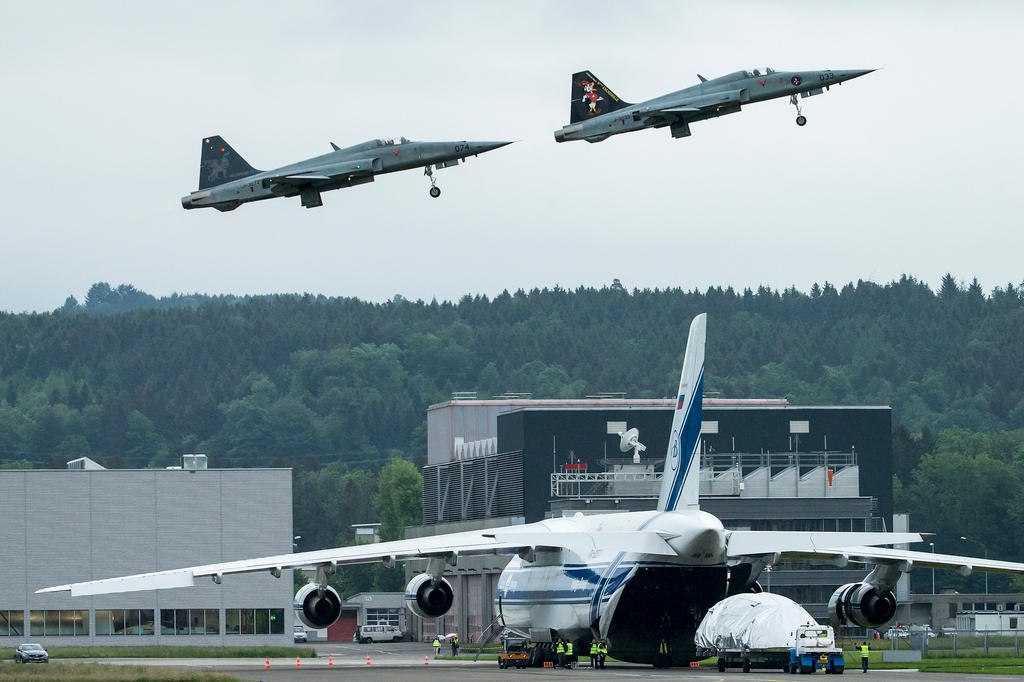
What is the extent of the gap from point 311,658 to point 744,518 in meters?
31.9

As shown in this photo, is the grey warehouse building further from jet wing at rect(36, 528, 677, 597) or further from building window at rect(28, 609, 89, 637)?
jet wing at rect(36, 528, 677, 597)

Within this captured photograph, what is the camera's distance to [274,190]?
2271 inches

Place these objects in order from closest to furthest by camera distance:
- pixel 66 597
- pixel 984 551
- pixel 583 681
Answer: pixel 583 681 → pixel 66 597 → pixel 984 551

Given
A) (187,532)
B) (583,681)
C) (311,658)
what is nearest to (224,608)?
(187,532)

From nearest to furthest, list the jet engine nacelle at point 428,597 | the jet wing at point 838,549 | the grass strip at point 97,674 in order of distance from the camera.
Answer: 1. the grass strip at point 97,674
2. the jet wing at point 838,549
3. the jet engine nacelle at point 428,597

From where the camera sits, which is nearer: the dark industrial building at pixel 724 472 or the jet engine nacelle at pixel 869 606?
the jet engine nacelle at pixel 869 606

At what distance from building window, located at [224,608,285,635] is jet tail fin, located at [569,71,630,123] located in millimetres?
48011

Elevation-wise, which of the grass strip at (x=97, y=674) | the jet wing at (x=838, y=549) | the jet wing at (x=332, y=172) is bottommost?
the grass strip at (x=97, y=674)

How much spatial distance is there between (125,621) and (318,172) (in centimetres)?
4513

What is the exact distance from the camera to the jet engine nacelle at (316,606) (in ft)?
189

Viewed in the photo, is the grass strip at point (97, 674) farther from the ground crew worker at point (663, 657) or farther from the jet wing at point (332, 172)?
the ground crew worker at point (663, 657)

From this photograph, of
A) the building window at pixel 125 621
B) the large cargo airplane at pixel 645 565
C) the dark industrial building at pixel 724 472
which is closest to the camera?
the large cargo airplane at pixel 645 565

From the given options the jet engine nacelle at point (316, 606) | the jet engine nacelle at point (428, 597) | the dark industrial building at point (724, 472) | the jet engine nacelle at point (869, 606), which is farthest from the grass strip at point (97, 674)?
the dark industrial building at point (724, 472)

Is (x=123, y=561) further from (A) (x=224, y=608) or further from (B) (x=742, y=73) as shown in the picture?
(B) (x=742, y=73)
